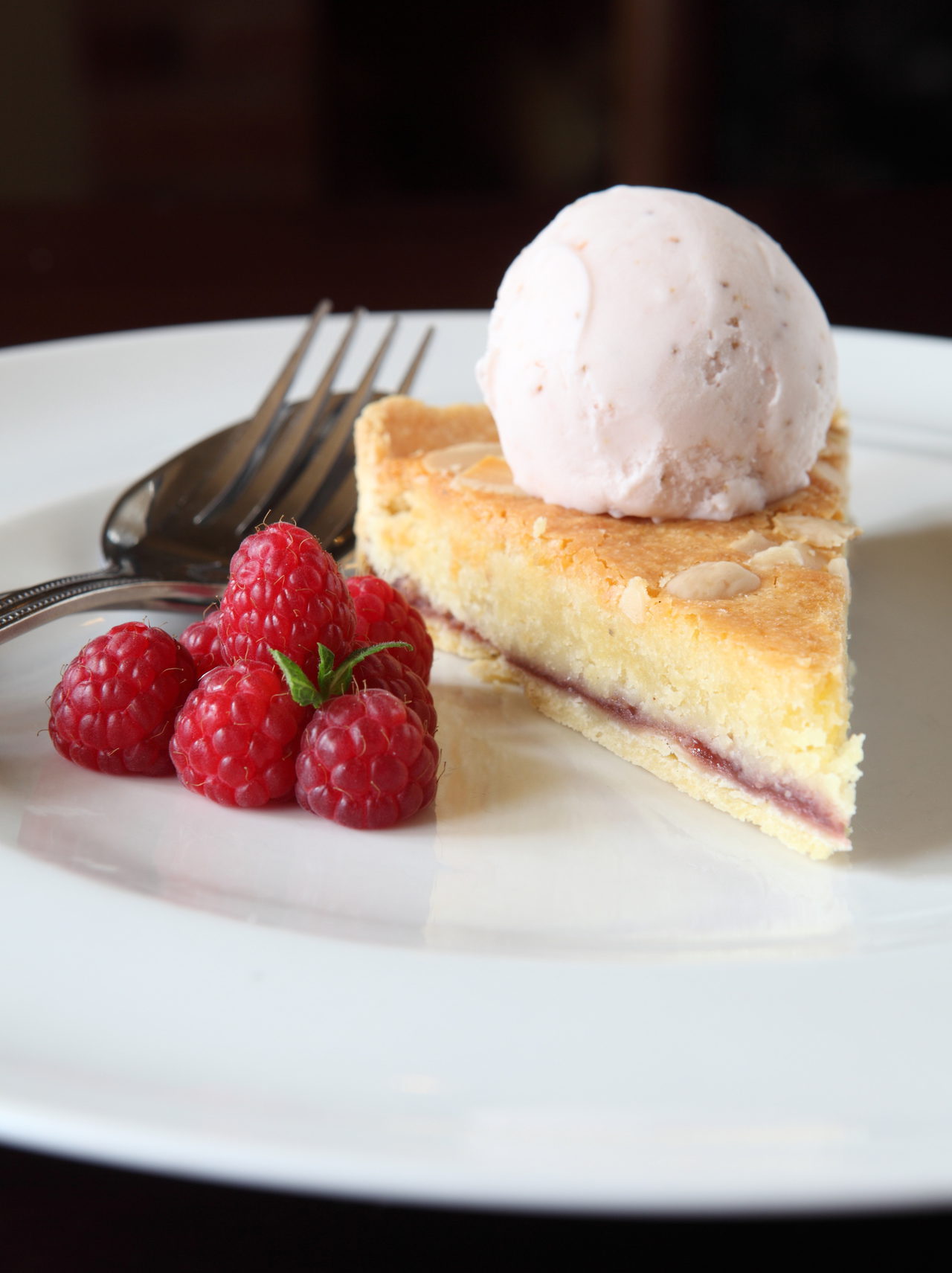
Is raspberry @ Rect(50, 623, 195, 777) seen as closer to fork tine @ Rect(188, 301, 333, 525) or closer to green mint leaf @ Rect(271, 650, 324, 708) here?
green mint leaf @ Rect(271, 650, 324, 708)

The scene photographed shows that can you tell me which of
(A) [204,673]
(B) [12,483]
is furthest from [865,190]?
(A) [204,673]

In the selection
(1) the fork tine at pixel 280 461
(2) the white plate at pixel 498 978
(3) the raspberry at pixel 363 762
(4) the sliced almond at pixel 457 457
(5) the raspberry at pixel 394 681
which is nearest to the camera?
(2) the white plate at pixel 498 978

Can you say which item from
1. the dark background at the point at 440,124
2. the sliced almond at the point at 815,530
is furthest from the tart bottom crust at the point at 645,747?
the dark background at the point at 440,124

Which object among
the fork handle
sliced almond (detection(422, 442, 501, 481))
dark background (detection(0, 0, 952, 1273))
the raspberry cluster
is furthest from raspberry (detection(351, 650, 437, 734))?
dark background (detection(0, 0, 952, 1273))

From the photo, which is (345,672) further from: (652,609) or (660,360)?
(660,360)

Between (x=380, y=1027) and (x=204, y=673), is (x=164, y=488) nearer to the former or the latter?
(x=204, y=673)

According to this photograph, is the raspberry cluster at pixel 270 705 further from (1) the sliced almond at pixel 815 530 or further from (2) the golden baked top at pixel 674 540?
(1) the sliced almond at pixel 815 530

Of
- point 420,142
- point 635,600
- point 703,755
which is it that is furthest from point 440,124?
point 703,755
